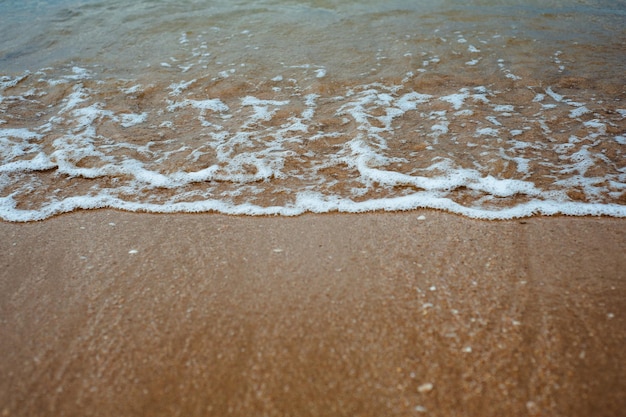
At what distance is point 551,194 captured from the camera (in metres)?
2.93

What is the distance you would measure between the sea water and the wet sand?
1.09ft

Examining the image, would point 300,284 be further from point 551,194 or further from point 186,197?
point 551,194

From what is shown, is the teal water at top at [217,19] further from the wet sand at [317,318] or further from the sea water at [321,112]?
the wet sand at [317,318]

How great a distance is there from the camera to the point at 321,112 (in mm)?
4285

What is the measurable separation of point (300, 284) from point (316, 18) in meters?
6.23

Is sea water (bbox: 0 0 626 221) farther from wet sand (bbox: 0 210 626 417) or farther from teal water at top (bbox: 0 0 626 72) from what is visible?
wet sand (bbox: 0 210 626 417)

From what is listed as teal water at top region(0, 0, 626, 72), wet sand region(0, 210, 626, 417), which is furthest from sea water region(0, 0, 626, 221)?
wet sand region(0, 210, 626, 417)

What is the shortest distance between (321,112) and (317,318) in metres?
2.69

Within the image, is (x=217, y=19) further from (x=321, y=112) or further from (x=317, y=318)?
(x=317, y=318)

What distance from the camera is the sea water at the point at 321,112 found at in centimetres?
306

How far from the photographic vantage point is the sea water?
3062 mm

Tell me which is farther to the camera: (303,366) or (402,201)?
(402,201)

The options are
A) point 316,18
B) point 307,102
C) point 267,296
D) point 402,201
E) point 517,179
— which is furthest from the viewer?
point 316,18

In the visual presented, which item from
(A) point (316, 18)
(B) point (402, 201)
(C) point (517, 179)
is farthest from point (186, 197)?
(A) point (316, 18)
